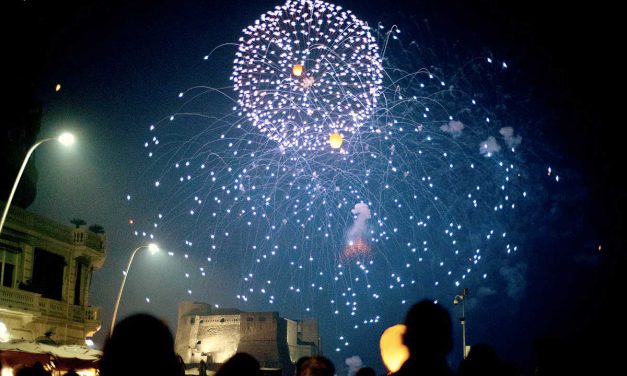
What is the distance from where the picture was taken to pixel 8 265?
23.6 m

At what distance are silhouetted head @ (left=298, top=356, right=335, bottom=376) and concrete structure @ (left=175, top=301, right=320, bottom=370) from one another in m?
66.5

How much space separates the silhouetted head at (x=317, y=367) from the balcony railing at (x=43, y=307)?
20115mm

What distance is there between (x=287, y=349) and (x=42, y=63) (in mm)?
52839

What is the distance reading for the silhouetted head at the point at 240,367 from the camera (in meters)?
3.51

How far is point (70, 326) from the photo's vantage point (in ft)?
90.5

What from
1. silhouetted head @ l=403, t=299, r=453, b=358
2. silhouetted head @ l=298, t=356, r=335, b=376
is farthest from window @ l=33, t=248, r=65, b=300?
silhouetted head @ l=403, t=299, r=453, b=358

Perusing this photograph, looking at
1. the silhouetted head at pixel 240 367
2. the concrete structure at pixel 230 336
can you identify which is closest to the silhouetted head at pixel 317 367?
the silhouetted head at pixel 240 367

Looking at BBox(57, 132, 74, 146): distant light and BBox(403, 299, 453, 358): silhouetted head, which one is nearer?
BBox(403, 299, 453, 358): silhouetted head

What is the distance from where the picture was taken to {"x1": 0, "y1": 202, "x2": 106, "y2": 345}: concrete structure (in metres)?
23.3

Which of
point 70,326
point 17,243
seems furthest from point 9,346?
point 70,326

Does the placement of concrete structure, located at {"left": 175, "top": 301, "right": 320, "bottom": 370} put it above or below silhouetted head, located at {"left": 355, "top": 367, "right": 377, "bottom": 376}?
above

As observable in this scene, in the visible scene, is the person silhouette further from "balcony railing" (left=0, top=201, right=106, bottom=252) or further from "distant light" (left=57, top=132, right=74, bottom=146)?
"balcony railing" (left=0, top=201, right=106, bottom=252)

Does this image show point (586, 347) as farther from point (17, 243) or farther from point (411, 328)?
point (17, 243)

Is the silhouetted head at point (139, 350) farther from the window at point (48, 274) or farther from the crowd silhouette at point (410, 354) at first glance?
the window at point (48, 274)
